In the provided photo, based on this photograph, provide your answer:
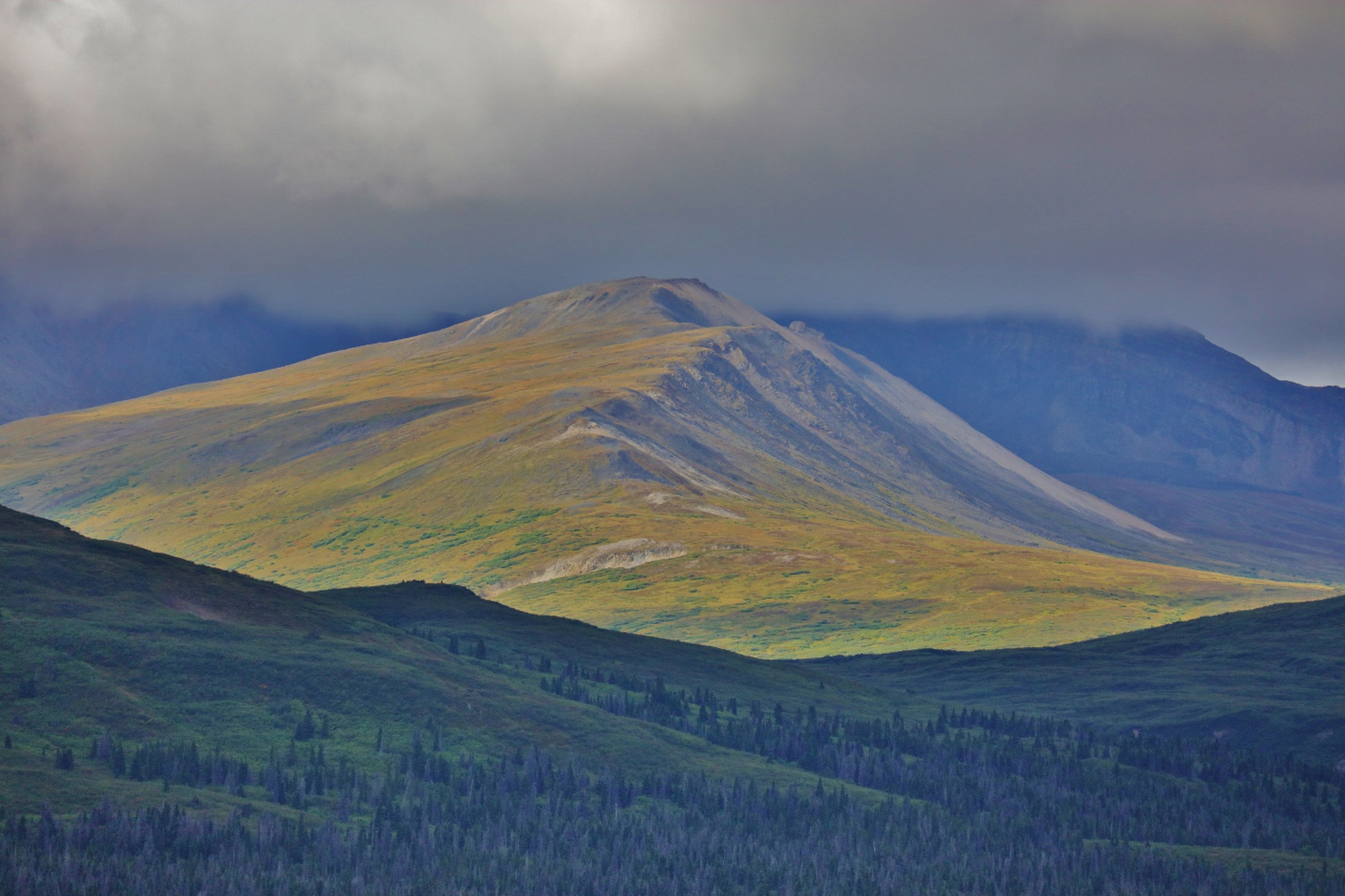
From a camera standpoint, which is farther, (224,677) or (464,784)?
(224,677)

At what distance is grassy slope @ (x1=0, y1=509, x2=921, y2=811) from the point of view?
138750 millimetres

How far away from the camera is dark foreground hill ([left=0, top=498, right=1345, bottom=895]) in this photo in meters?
116

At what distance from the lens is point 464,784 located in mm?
146375

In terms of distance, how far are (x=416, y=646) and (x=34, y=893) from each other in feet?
314

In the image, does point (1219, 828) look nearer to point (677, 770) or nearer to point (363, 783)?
point (677, 770)

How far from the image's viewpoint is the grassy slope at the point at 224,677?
455 ft

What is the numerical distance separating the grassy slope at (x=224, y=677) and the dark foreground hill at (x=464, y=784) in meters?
0.40

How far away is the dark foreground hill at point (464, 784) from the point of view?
4567 inches

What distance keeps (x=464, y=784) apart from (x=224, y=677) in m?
29.2

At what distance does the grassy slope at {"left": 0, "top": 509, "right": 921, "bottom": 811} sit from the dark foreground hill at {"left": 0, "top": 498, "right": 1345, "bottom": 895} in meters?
0.40

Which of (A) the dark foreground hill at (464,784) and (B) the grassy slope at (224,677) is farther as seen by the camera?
(B) the grassy slope at (224,677)

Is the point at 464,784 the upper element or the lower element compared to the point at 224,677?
lower

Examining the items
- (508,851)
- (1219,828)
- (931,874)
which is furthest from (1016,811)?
(508,851)

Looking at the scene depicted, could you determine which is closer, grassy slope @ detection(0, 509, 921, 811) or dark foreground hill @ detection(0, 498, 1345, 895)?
dark foreground hill @ detection(0, 498, 1345, 895)
